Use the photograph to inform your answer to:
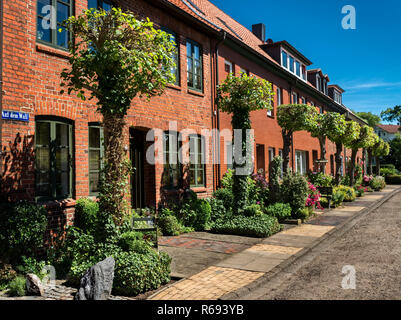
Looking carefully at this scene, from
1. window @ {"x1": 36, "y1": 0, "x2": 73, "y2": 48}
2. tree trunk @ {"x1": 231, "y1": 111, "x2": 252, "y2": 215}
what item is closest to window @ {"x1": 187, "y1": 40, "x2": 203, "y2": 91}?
tree trunk @ {"x1": 231, "y1": 111, "x2": 252, "y2": 215}

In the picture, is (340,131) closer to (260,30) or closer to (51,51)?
(260,30)

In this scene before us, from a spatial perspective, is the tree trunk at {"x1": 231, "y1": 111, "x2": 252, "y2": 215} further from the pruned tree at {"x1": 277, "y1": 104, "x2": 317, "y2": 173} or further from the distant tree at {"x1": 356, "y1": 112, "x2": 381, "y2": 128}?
the distant tree at {"x1": 356, "y1": 112, "x2": 381, "y2": 128}

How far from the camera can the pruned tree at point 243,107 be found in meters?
10.6

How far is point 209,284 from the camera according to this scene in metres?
5.43

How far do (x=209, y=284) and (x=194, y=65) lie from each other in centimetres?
835

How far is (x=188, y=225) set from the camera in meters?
10.3

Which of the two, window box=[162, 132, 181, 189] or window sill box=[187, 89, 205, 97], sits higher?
window sill box=[187, 89, 205, 97]

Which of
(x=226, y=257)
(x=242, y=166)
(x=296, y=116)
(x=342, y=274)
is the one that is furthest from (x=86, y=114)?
(x=296, y=116)

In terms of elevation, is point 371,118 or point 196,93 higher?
point 371,118

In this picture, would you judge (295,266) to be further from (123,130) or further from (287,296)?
(123,130)

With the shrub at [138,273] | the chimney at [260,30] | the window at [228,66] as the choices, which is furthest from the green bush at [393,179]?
the shrub at [138,273]

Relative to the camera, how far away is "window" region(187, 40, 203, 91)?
466 inches

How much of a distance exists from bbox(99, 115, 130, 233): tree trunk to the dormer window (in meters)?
16.2
